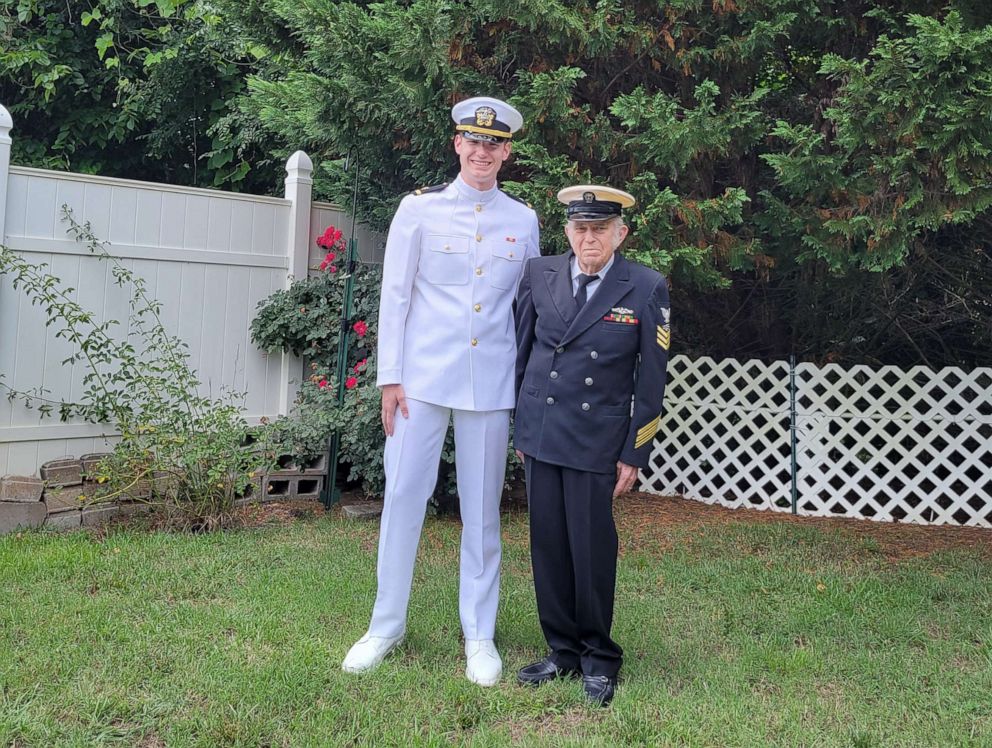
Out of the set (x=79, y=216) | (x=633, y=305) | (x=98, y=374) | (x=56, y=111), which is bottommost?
(x=98, y=374)

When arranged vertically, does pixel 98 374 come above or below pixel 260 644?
above

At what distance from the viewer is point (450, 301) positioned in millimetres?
3494

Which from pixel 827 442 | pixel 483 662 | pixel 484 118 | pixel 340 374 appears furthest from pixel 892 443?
pixel 484 118

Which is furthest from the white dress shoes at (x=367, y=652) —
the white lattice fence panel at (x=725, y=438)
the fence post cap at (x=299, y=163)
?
the fence post cap at (x=299, y=163)

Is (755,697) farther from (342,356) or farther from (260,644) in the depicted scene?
(342,356)

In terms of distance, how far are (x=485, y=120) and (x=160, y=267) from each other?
360cm

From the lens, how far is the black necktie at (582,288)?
3361 millimetres

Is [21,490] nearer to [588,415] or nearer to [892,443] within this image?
[588,415]

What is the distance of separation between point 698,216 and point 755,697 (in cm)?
272

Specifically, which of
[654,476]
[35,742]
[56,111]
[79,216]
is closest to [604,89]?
[654,476]

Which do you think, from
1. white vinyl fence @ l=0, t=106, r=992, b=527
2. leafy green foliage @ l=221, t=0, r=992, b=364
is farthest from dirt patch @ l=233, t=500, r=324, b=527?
leafy green foliage @ l=221, t=0, r=992, b=364

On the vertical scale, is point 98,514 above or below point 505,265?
below

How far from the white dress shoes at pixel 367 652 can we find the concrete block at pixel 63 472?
9.67ft

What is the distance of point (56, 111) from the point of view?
34.4 feet
